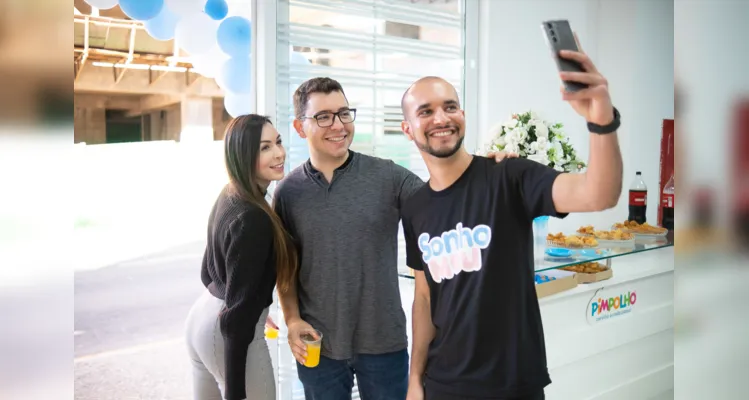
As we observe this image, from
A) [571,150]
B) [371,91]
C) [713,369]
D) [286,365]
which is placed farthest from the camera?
[371,91]

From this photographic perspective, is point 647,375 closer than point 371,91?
Yes

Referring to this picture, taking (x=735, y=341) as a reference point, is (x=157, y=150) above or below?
above

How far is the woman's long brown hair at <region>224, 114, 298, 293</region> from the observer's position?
206 cm

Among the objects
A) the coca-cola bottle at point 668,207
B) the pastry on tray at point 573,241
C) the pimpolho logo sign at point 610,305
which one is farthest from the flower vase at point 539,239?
the coca-cola bottle at point 668,207

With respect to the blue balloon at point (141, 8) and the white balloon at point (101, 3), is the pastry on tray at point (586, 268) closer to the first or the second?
the blue balloon at point (141, 8)

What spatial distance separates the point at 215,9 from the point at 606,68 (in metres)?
3.14

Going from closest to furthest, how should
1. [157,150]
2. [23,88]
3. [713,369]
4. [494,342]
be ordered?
1. [23,88]
2. [713,369]
3. [494,342]
4. [157,150]

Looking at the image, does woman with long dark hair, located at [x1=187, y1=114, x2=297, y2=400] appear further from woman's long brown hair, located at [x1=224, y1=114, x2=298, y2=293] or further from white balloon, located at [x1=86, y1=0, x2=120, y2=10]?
white balloon, located at [x1=86, y1=0, x2=120, y2=10]

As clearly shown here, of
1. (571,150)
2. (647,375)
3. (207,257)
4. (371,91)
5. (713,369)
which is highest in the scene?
(371,91)

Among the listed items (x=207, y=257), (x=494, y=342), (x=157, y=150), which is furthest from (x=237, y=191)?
(x=157, y=150)

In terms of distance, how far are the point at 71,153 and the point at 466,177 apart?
1.39m

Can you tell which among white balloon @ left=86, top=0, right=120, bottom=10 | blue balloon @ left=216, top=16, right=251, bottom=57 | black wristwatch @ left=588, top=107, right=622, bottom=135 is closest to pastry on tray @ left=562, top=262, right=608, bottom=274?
black wristwatch @ left=588, top=107, right=622, bottom=135

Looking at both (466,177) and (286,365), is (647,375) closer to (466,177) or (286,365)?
(286,365)

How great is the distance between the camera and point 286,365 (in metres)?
3.22
